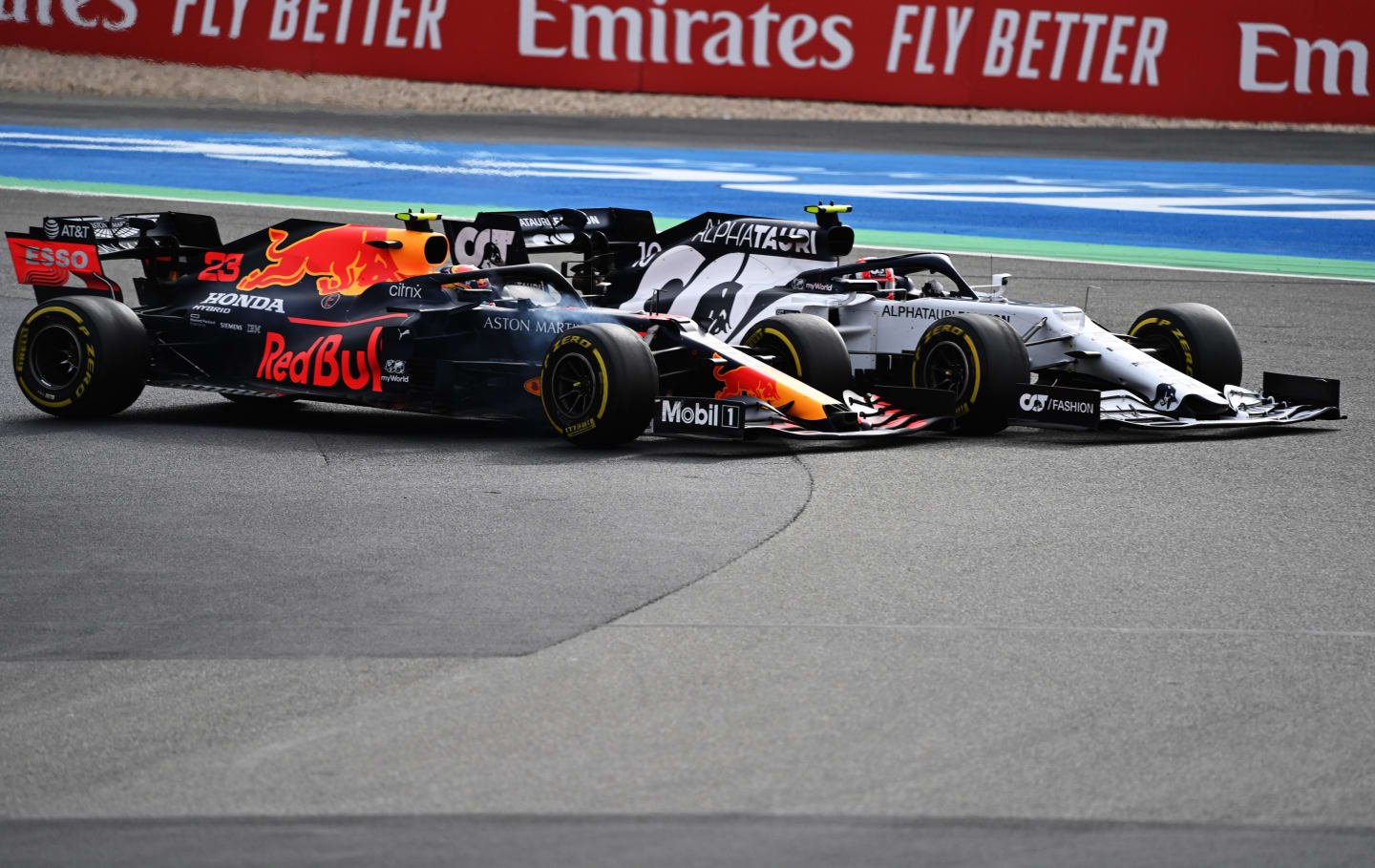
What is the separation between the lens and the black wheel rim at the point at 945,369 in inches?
398

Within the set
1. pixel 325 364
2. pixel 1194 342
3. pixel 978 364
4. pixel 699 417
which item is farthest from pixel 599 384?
pixel 1194 342

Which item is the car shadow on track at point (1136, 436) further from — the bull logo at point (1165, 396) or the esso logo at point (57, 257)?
the esso logo at point (57, 257)

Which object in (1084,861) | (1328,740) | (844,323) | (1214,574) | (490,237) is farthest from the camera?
(490,237)

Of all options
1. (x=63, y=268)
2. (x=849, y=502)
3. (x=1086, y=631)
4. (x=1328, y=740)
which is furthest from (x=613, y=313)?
(x=1328, y=740)

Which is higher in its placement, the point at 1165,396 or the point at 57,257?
the point at 57,257

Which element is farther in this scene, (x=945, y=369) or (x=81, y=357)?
(x=81, y=357)

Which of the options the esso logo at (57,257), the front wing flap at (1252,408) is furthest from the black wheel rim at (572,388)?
the esso logo at (57,257)

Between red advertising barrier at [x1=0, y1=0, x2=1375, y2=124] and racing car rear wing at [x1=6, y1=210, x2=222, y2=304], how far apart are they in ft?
52.5

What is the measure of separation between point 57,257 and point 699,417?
4.26 meters

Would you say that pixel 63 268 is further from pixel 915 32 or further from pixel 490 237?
pixel 915 32

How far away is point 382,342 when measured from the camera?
10203mm

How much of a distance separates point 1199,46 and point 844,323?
17.8 m

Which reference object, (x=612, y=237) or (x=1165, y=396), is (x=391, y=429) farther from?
(x=1165, y=396)

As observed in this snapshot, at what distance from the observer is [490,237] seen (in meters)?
11.9
